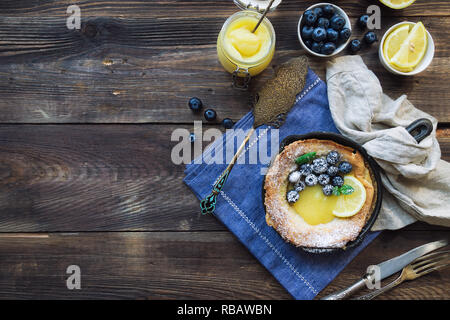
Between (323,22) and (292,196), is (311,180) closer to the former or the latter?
(292,196)

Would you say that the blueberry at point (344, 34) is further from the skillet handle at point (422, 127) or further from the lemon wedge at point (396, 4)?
the skillet handle at point (422, 127)

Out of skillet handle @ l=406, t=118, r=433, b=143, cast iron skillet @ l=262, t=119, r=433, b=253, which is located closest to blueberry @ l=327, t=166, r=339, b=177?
cast iron skillet @ l=262, t=119, r=433, b=253

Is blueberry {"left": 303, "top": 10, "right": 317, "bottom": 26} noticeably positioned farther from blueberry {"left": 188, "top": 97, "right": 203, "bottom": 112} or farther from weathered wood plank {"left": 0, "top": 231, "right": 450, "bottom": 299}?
weathered wood plank {"left": 0, "top": 231, "right": 450, "bottom": 299}

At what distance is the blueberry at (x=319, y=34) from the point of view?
4.84 feet

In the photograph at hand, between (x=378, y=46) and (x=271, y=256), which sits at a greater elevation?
(x=378, y=46)

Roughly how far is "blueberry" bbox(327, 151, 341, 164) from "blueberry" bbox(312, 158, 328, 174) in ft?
0.07

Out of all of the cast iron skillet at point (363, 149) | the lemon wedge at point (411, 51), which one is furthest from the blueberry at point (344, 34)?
the cast iron skillet at point (363, 149)

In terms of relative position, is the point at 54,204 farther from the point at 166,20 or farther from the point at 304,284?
the point at 304,284

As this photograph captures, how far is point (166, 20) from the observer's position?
162 cm

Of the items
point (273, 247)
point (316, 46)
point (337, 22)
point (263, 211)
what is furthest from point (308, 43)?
point (273, 247)

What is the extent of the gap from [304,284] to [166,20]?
4.38 ft

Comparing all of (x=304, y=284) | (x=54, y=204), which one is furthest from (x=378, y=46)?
(x=54, y=204)

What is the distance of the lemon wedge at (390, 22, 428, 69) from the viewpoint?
1503mm

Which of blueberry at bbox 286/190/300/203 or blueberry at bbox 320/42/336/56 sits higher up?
blueberry at bbox 320/42/336/56
